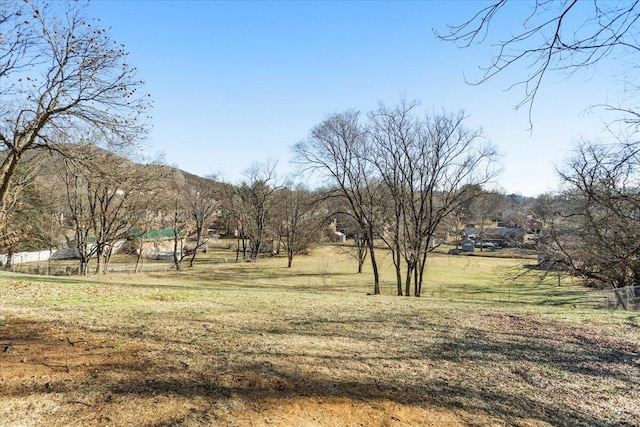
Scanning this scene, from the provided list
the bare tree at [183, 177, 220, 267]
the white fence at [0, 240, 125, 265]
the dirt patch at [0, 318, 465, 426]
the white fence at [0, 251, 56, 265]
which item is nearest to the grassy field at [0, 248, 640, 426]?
the dirt patch at [0, 318, 465, 426]

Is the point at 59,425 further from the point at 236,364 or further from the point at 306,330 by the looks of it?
the point at 306,330

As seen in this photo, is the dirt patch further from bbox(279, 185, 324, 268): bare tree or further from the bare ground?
bbox(279, 185, 324, 268): bare tree

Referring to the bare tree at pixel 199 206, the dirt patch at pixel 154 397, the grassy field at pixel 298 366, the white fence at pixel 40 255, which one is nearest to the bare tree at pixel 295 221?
the bare tree at pixel 199 206

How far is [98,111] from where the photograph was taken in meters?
6.73

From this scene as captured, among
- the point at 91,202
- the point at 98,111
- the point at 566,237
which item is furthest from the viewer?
the point at 91,202

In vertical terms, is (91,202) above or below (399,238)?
above

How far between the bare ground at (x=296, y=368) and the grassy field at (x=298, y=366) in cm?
2

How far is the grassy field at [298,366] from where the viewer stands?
3604 mm

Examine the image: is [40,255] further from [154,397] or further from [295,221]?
[154,397]

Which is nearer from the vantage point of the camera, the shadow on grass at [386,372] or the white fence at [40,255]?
the shadow on grass at [386,372]

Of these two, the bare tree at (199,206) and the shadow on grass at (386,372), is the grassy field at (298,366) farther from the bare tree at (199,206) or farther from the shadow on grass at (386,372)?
the bare tree at (199,206)

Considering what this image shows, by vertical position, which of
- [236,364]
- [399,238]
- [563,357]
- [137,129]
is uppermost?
[137,129]

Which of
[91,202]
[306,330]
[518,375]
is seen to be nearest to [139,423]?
[306,330]

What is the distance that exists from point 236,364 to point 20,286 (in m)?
8.88
